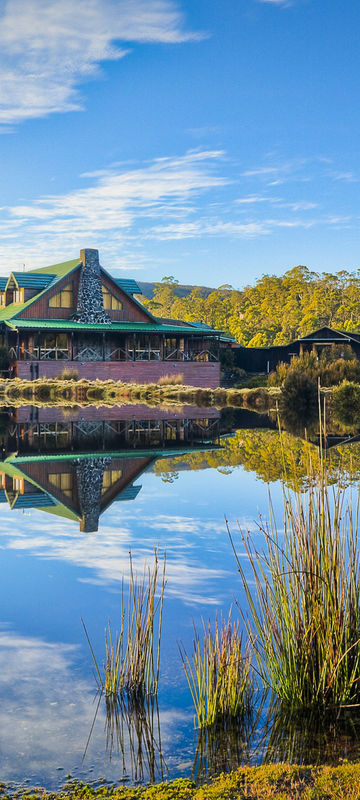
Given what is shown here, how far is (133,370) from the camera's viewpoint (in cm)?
4209

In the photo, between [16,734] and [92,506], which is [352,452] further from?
[16,734]

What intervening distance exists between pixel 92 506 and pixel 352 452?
6860 mm

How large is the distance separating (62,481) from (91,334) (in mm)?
31459

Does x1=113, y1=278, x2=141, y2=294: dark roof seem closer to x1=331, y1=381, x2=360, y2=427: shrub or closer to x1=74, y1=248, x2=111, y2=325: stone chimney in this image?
x1=74, y1=248, x2=111, y2=325: stone chimney

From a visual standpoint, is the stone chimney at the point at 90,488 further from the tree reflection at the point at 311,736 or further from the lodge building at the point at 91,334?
the lodge building at the point at 91,334

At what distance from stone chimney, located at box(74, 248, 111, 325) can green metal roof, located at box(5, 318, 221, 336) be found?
69 cm

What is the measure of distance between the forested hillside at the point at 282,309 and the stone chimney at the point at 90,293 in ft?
117

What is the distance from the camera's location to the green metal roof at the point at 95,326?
39812 millimetres

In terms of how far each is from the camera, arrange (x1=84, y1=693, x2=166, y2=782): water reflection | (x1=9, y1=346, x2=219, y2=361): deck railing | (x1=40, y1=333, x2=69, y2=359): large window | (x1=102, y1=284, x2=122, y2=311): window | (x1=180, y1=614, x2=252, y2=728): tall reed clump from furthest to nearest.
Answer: (x1=102, y1=284, x2=122, y2=311): window, (x1=40, y1=333, x2=69, y2=359): large window, (x1=9, y1=346, x2=219, y2=361): deck railing, (x1=180, y1=614, x2=252, y2=728): tall reed clump, (x1=84, y1=693, x2=166, y2=782): water reflection

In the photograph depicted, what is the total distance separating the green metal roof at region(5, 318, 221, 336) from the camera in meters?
39.8

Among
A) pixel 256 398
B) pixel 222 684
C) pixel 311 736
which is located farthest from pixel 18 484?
pixel 256 398

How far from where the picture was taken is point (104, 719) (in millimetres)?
4266

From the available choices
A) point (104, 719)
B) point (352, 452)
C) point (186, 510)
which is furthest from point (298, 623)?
point (352, 452)

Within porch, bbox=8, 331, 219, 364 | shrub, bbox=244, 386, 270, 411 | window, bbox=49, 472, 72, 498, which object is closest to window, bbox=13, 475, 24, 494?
window, bbox=49, 472, 72, 498
